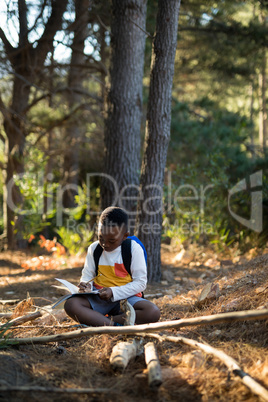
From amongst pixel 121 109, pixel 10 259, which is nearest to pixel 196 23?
pixel 121 109

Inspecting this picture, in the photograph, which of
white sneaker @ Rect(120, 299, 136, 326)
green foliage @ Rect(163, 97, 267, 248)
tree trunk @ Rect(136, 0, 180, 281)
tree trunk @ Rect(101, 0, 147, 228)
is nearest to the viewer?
white sneaker @ Rect(120, 299, 136, 326)

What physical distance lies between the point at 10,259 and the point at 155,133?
414 cm

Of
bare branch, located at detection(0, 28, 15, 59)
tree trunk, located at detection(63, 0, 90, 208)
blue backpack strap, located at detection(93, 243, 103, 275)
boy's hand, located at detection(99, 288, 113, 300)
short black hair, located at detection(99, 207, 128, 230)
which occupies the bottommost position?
boy's hand, located at detection(99, 288, 113, 300)

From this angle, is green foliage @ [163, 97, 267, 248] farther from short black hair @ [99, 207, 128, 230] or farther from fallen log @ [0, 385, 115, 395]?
fallen log @ [0, 385, 115, 395]

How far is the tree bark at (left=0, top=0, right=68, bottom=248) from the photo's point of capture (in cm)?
691

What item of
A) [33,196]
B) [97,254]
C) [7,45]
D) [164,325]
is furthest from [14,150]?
[164,325]

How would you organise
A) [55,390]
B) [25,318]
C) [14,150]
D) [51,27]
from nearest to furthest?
[55,390]
[25,318]
[51,27]
[14,150]

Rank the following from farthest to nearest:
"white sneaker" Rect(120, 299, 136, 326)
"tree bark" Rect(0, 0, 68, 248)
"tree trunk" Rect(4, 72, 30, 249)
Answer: "tree trunk" Rect(4, 72, 30, 249) < "tree bark" Rect(0, 0, 68, 248) < "white sneaker" Rect(120, 299, 136, 326)

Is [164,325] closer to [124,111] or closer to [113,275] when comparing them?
[113,275]

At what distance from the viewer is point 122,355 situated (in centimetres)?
221

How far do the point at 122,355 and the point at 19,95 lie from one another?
691 cm

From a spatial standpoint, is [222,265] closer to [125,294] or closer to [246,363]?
[125,294]

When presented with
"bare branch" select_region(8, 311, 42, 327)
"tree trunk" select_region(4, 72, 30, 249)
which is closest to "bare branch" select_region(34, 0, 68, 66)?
"tree trunk" select_region(4, 72, 30, 249)

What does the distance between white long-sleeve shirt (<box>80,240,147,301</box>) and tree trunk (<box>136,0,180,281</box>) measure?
6.36 ft
